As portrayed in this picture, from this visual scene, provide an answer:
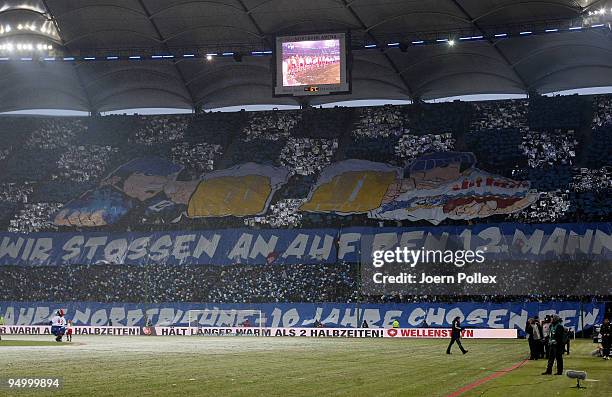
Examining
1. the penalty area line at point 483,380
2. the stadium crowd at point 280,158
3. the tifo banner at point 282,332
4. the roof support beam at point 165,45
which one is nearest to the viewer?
the penalty area line at point 483,380

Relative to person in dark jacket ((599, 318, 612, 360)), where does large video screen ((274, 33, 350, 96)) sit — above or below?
above

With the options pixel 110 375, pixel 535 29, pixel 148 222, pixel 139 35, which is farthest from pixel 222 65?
pixel 110 375

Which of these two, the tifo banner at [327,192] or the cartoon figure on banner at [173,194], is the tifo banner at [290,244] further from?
the cartoon figure on banner at [173,194]

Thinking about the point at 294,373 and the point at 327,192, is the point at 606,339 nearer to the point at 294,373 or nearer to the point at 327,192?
the point at 294,373

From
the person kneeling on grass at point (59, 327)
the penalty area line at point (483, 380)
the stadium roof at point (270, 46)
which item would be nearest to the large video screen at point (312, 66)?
the stadium roof at point (270, 46)

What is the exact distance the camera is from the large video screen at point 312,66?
55438 mm

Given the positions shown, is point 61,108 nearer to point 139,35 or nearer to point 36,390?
point 139,35

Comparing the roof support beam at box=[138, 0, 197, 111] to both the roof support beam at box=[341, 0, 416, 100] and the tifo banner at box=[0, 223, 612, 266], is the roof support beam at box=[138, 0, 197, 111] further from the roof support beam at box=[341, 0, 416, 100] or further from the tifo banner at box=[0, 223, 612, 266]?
the tifo banner at box=[0, 223, 612, 266]

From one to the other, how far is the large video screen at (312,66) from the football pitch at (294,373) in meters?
23.2

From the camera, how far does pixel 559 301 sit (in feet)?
191

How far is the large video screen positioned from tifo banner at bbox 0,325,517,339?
1688 centimetres

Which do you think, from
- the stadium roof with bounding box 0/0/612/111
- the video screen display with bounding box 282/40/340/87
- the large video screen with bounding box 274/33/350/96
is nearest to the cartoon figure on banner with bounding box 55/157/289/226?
the stadium roof with bounding box 0/0/612/111

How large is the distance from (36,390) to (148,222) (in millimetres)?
53252

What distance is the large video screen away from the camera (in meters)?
55.4
